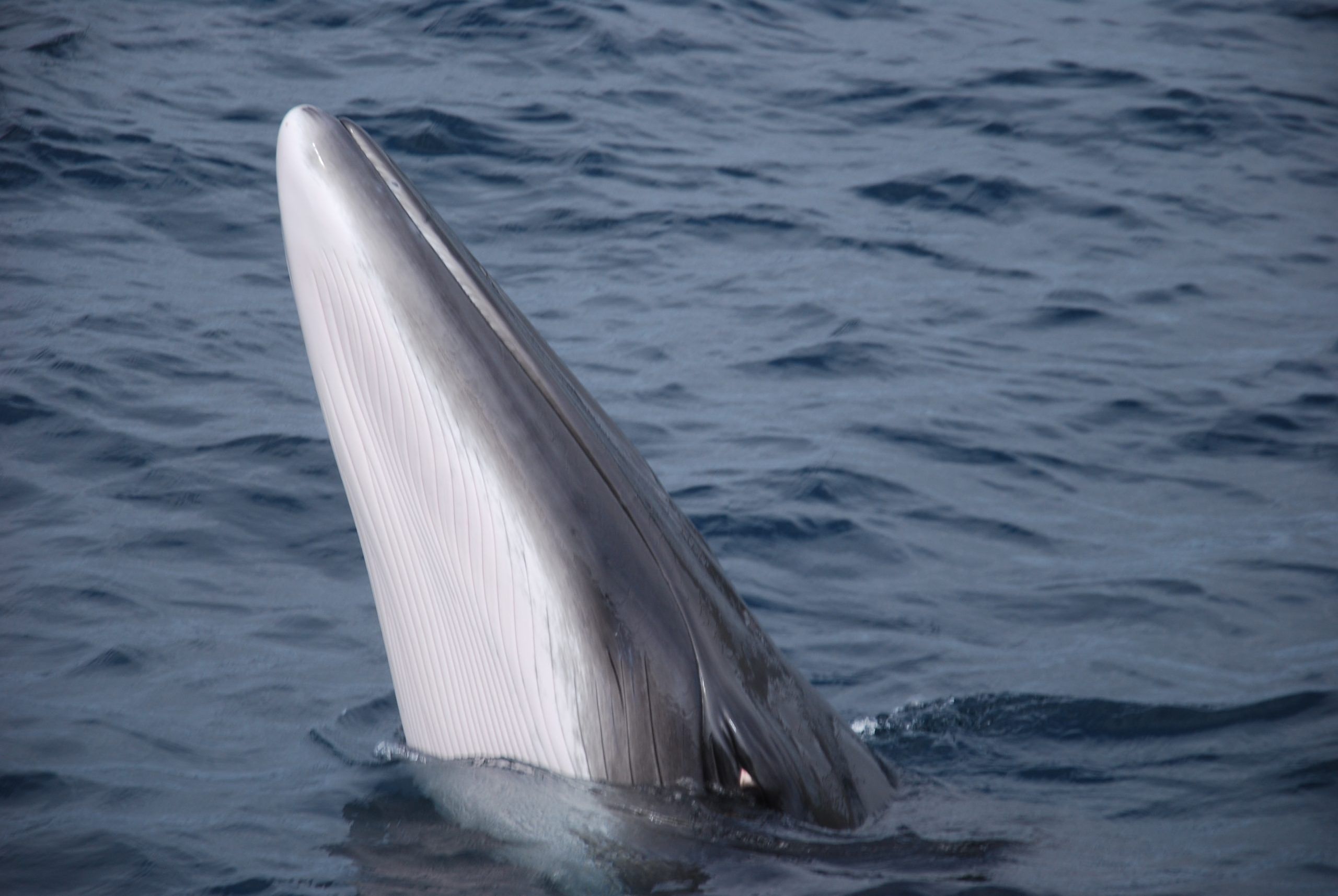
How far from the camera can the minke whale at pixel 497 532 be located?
4488 mm

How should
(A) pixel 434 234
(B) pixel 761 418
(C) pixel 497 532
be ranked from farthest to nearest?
1. (B) pixel 761 418
2. (A) pixel 434 234
3. (C) pixel 497 532

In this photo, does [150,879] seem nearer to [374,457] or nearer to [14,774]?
[14,774]

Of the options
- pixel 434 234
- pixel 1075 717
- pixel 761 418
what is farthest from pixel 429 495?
pixel 761 418

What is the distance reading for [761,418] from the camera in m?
11.5

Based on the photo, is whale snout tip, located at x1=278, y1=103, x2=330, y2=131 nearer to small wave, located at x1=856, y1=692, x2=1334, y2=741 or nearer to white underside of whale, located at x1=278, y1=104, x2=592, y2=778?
white underside of whale, located at x1=278, y1=104, x2=592, y2=778

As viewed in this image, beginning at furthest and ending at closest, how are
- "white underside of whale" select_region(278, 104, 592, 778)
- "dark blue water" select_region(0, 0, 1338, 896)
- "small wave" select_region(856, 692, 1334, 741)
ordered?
"small wave" select_region(856, 692, 1334, 741), "dark blue water" select_region(0, 0, 1338, 896), "white underside of whale" select_region(278, 104, 592, 778)

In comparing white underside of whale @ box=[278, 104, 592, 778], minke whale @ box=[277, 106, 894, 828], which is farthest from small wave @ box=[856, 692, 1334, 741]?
white underside of whale @ box=[278, 104, 592, 778]

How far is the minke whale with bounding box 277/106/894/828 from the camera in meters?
4.49

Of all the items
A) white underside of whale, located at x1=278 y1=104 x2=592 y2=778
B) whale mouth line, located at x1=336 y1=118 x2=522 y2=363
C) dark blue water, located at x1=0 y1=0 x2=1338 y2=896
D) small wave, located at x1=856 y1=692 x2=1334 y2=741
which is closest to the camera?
white underside of whale, located at x1=278 y1=104 x2=592 y2=778

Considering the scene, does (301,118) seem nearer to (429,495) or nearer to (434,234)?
(434,234)

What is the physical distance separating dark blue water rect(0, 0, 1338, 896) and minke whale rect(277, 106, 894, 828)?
23 cm

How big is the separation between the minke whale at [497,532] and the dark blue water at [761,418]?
9.1 inches

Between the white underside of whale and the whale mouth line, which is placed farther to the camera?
the whale mouth line

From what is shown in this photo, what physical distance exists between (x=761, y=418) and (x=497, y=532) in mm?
7101
